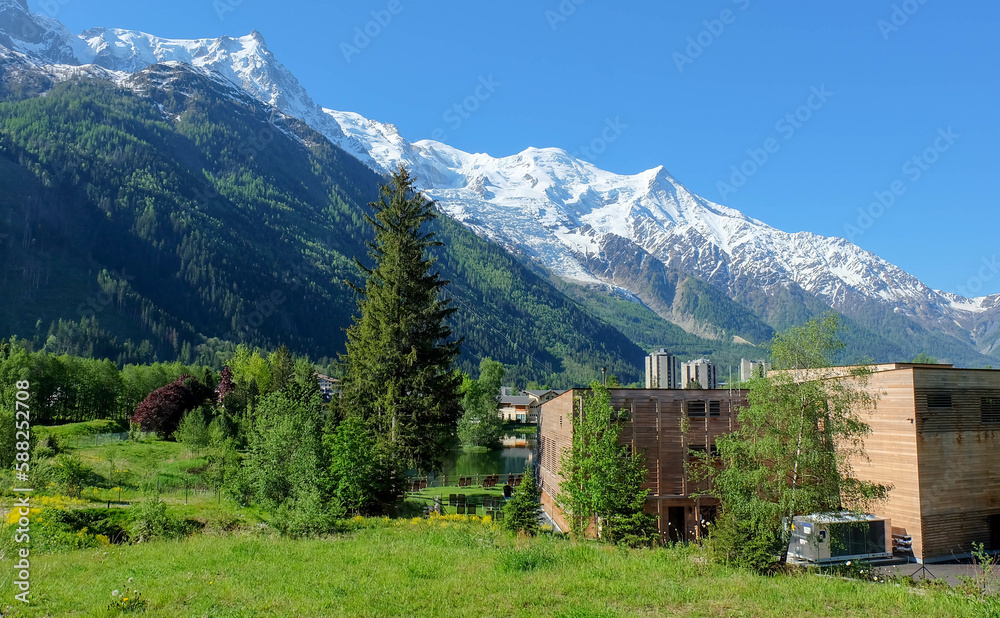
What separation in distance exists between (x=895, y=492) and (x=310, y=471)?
2642 centimetres

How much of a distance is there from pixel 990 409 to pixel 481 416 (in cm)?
6940

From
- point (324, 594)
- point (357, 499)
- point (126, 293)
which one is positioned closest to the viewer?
point (324, 594)

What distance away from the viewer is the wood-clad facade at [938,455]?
89.8ft

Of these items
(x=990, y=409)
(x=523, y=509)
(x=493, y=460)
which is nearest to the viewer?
(x=523, y=509)

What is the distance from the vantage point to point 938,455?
1096 inches

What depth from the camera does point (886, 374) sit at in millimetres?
29375

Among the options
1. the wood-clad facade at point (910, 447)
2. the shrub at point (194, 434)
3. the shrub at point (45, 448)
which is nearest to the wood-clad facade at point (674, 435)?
the wood-clad facade at point (910, 447)

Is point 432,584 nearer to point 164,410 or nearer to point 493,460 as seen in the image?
point 164,410

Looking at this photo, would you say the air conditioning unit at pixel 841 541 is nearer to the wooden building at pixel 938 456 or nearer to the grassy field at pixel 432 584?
the wooden building at pixel 938 456

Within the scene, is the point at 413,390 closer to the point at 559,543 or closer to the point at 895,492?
the point at 559,543

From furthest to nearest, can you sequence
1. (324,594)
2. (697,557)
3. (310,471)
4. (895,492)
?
(895,492) → (310,471) → (697,557) → (324,594)

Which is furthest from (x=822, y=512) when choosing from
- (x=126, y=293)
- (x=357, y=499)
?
(x=126, y=293)

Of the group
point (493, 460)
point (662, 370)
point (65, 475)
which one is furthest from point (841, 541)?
point (662, 370)

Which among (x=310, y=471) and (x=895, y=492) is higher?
(x=310, y=471)
